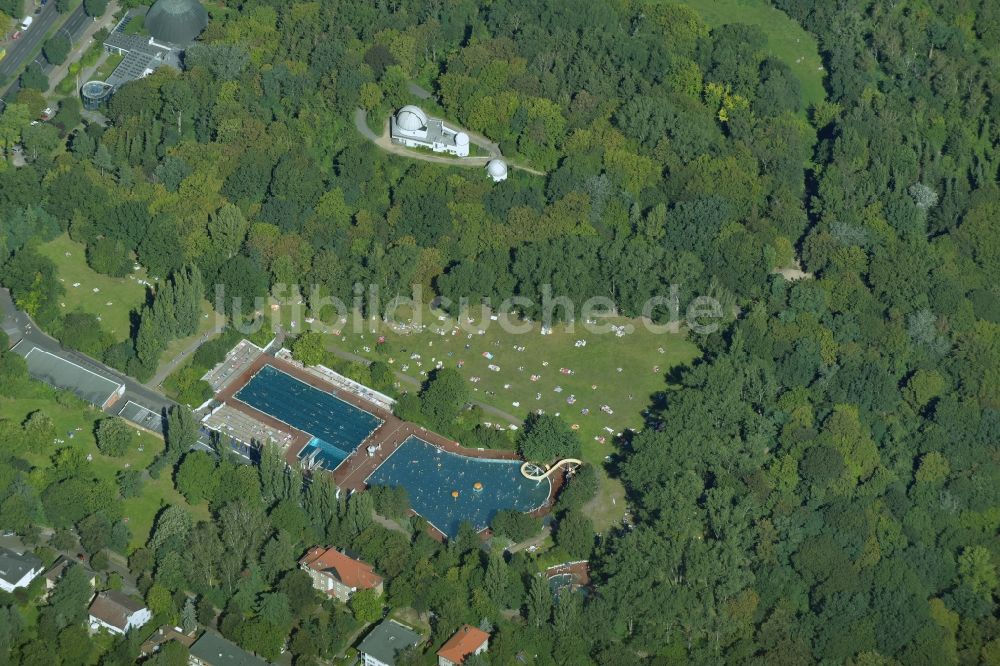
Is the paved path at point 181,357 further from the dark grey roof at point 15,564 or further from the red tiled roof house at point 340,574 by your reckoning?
the red tiled roof house at point 340,574

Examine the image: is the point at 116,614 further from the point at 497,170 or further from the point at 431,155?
the point at 431,155

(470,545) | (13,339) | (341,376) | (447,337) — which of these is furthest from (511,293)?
(13,339)

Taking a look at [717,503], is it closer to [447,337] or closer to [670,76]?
[447,337]

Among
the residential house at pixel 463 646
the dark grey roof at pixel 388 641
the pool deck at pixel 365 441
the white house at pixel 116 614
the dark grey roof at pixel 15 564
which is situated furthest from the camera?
the pool deck at pixel 365 441

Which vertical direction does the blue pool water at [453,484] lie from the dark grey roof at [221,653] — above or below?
above

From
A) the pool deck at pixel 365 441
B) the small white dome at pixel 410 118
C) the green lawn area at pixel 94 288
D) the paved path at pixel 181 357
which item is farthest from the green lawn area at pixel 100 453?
the small white dome at pixel 410 118

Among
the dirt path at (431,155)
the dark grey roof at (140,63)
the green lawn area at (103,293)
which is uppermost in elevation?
the dirt path at (431,155)
